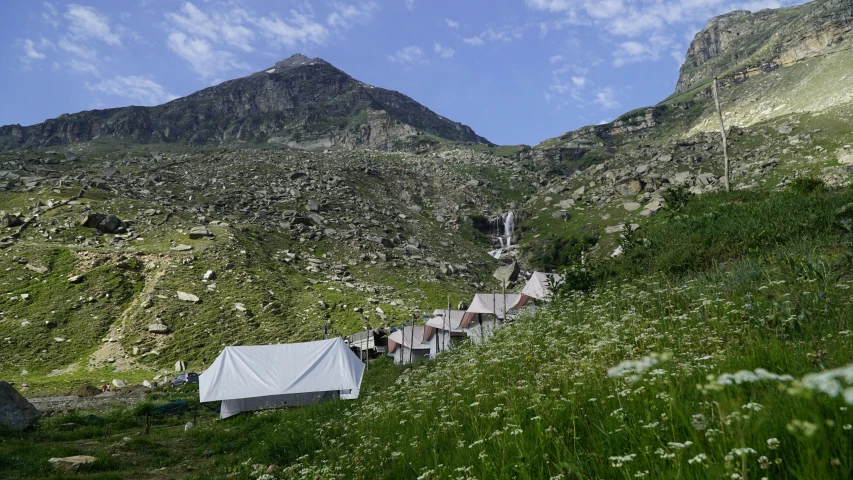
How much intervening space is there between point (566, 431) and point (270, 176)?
98.6 metres

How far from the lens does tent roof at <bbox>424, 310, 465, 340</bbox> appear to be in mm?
36219

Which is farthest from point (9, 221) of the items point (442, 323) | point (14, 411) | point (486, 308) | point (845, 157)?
point (845, 157)

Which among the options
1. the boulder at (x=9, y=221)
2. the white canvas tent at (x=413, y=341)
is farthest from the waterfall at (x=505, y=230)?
the boulder at (x=9, y=221)

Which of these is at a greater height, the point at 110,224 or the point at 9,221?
the point at 9,221

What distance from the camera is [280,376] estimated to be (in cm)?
2517

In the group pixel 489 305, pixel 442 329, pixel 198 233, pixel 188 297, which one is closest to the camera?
pixel 489 305

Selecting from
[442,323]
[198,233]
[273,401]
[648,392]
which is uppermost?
[198,233]

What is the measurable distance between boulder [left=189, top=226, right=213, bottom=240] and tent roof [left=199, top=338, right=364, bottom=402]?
39.3 m

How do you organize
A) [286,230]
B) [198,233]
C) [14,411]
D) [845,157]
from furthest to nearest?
1. [286,230]
2. [845,157]
3. [198,233]
4. [14,411]

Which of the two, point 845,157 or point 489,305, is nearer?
point 489,305

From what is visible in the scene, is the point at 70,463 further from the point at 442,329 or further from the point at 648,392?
the point at 442,329

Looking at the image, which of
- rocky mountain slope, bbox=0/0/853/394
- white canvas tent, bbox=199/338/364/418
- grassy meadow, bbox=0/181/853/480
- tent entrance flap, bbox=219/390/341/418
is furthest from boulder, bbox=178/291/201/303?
grassy meadow, bbox=0/181/853/480

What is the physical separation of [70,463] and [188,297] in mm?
39862

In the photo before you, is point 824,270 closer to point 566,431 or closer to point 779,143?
point 566,431
